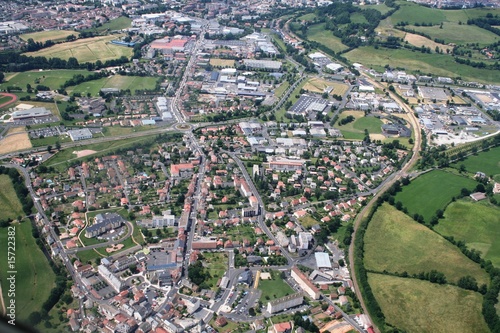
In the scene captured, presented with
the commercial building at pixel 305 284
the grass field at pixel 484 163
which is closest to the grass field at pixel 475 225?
the grass field at pixel 484 163

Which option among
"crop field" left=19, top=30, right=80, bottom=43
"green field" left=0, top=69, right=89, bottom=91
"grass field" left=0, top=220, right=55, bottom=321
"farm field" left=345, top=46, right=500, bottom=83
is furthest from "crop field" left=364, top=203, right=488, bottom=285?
"crop field" left=19, top=30, right=80, bottom=43

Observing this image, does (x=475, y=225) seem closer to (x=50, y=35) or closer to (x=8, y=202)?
(x=8, y=202)

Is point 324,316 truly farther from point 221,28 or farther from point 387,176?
point 221,28

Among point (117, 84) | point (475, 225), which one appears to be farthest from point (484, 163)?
point (117, 84)

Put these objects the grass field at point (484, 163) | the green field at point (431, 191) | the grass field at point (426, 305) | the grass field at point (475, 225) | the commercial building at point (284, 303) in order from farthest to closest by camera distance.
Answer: the grass field at point (484, 163)
the green field at point (431, 191)
the grass field at point (475, 225)
the commercial building at point (284, 303)
the grass field at point (426, 305)

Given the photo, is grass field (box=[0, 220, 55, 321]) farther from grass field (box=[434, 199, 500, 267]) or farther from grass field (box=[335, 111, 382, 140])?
grass field (box=[335, 111, 382, 140])

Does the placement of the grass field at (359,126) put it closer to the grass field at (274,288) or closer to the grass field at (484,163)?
the grass field at (484,163)

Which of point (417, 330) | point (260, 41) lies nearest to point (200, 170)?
point (417, 330)
